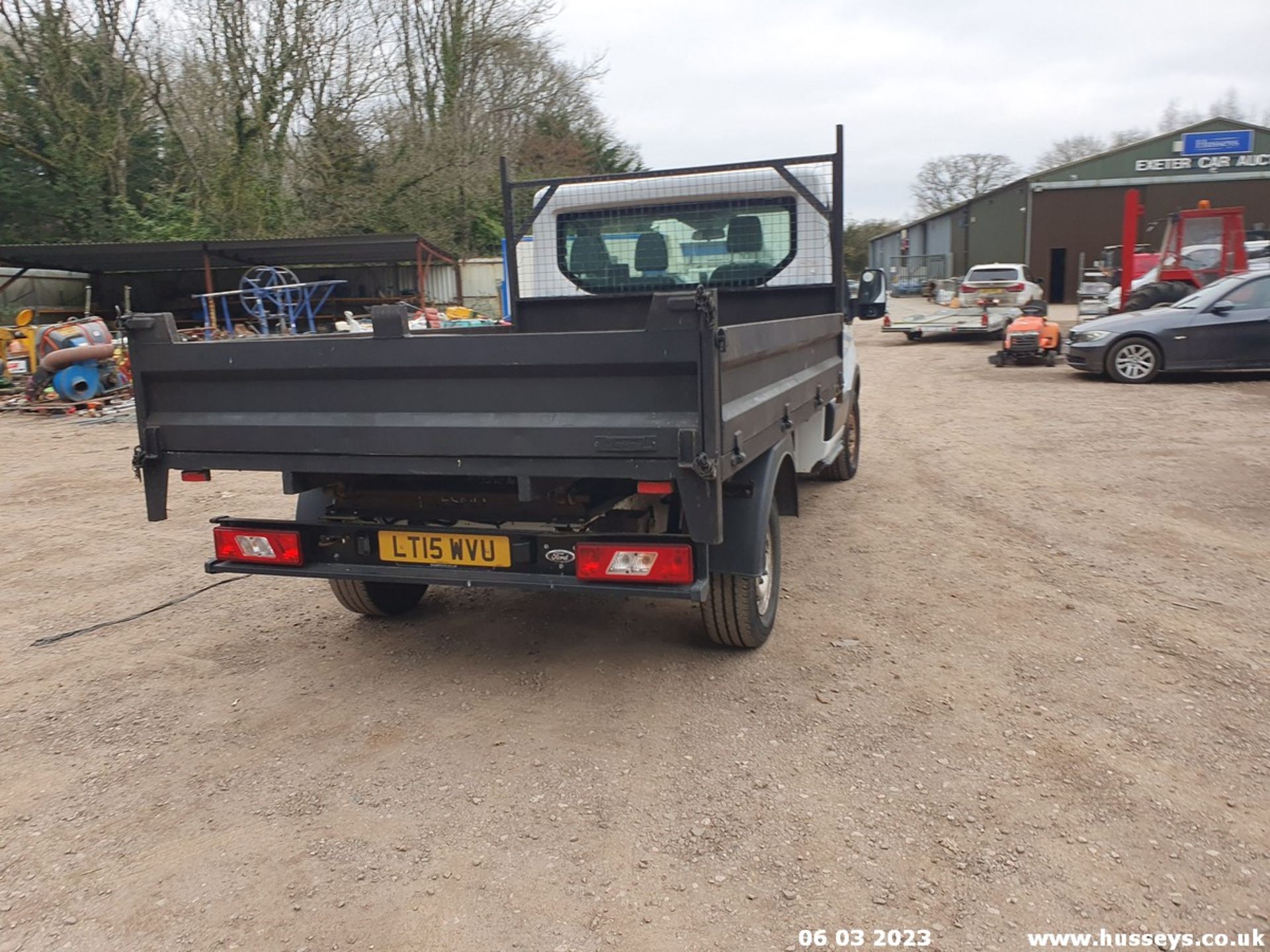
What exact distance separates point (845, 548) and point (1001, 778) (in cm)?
270

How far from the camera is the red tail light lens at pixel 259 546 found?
12.5 ft

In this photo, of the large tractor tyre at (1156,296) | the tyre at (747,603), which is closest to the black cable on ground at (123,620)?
the tyre at (747,603)

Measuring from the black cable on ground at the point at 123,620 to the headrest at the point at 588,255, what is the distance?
9.38ft

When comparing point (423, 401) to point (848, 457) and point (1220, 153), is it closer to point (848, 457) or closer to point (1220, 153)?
point (848, 457)

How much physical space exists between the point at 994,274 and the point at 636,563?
68.8 ft

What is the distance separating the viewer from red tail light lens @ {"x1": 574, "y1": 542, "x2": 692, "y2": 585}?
11.1ft

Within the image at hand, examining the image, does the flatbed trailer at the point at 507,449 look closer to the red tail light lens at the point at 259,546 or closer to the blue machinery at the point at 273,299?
the red tail light lens at the point at 259,546

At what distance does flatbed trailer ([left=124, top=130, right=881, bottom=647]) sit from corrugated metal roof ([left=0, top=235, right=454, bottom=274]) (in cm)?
1439

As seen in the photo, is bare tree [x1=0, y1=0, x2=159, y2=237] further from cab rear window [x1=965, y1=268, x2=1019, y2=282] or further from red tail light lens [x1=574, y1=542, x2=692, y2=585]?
red tail light lens [x1=574, y1=542, x2=692, y2=585]

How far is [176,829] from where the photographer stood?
2.92 metres

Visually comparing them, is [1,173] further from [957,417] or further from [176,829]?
[176,829]

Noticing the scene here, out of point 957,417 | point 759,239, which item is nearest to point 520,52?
point 957,417

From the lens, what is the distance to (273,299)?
51.1 feet

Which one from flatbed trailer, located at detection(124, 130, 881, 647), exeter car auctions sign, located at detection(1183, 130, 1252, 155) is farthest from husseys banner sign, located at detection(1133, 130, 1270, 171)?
flatbed trailer, located at detection(124, 130, 881, 647)
